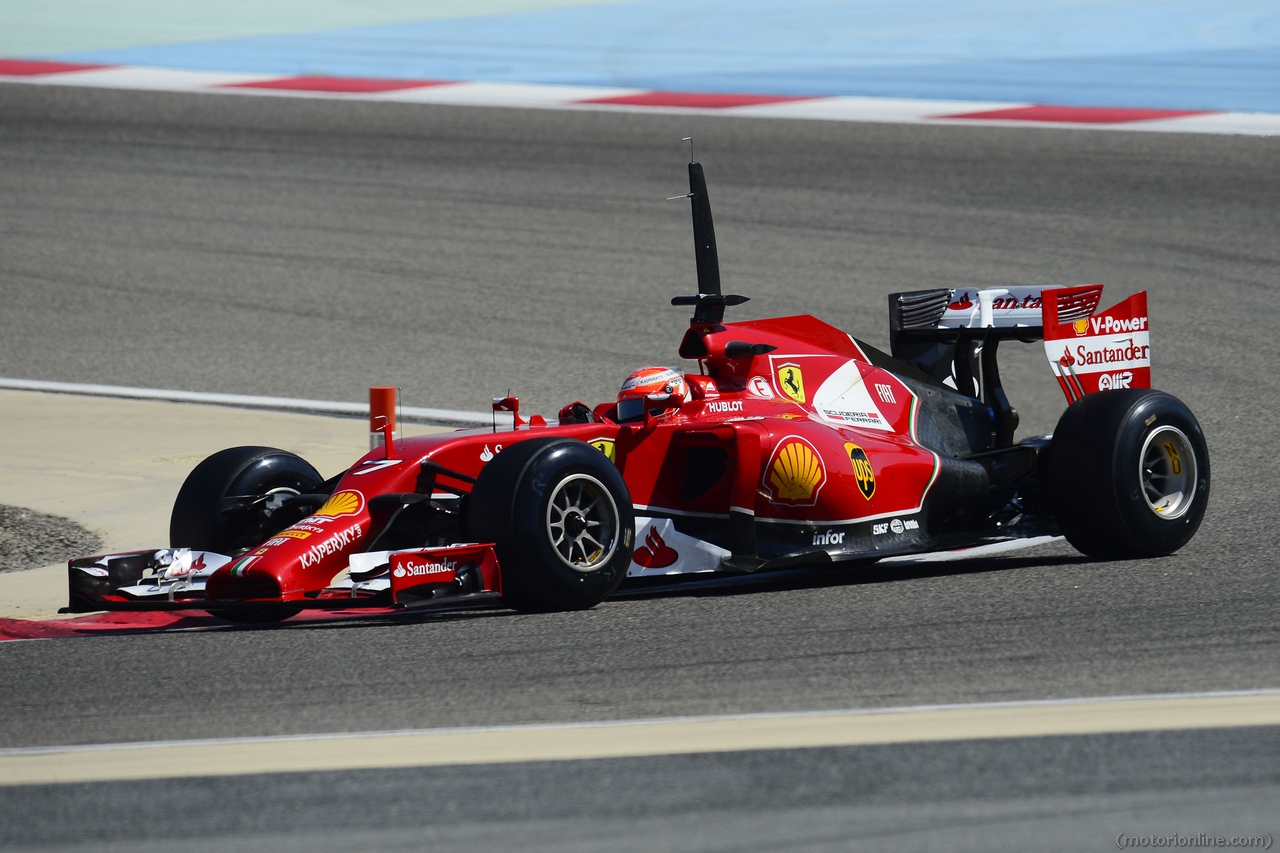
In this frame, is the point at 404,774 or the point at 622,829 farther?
the point at 404,774

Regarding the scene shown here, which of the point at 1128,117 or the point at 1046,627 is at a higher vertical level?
the point at 1128,117

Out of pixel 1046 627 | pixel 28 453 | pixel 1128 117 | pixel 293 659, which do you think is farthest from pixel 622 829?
pixel 1128 117

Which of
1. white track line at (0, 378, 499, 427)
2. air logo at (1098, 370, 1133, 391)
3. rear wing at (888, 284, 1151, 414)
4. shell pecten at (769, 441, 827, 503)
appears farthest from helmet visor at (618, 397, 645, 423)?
white track line at (0, 378, 499, 427)

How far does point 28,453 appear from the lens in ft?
39.2

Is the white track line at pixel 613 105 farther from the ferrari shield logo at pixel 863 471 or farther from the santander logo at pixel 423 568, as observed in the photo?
the santander logo at pixel 423 568

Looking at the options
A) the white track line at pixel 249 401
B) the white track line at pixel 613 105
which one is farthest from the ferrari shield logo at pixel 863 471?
the white track line at pixel 613 105

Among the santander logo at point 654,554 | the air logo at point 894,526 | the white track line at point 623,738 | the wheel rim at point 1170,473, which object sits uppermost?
the wheel rim at point 1170,473

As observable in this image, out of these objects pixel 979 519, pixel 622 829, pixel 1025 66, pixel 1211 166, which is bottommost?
pixel 622 829

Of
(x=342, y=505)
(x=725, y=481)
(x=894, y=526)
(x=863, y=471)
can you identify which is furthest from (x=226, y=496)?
(x=894, y=526)

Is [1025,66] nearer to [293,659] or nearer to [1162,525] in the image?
[1162,525]

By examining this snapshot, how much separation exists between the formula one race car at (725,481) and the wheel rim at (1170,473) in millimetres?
11

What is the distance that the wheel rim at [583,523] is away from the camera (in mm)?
7121

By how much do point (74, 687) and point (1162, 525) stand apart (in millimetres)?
4954

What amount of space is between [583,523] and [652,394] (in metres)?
0.92
